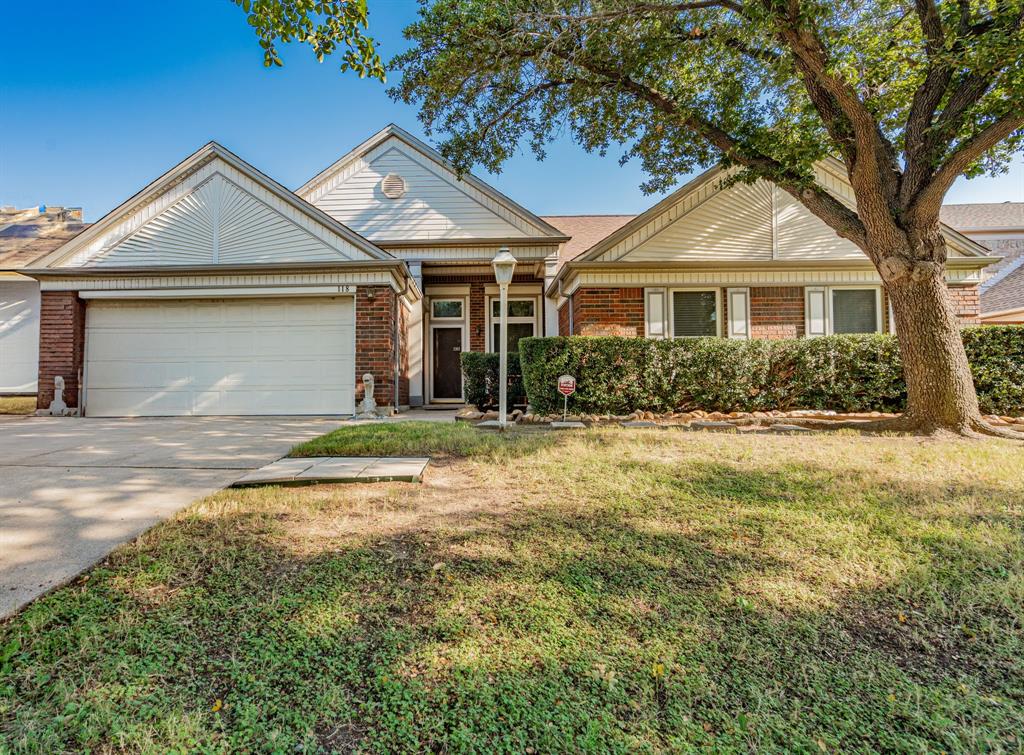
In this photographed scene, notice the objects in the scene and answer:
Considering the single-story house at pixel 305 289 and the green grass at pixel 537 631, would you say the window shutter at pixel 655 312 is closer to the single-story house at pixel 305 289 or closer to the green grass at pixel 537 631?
the single-story house at pixel 305 289

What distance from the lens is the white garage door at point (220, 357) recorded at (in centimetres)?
862

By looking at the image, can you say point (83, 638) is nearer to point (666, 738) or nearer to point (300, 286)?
point (666, 738)

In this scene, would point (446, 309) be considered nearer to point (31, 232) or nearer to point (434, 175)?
point (434, 175)

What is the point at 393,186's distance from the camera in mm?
11188

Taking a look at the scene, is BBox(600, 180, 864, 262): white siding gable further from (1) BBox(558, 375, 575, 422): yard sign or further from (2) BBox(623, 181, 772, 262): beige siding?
(1) BBox(558, 375, 575, 422): yard sign

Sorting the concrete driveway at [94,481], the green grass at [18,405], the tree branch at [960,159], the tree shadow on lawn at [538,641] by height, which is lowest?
the tree shadow on lawn at [538,641]

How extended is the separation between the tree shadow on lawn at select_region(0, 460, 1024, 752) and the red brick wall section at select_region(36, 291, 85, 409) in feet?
29.2

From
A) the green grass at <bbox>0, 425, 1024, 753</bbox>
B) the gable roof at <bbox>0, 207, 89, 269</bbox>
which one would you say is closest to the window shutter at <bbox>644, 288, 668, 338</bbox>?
the green grass at <bbox>0, 425, 1024, 753</bbox>

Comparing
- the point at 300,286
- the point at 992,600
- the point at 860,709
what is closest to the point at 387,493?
the point at 860,709

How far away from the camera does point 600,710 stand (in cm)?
132

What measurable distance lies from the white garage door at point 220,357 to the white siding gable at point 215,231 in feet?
2.73

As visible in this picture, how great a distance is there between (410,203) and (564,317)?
479 centimetres

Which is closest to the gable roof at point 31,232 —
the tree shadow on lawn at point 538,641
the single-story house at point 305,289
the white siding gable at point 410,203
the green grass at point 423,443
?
the single-story house at point 305,289

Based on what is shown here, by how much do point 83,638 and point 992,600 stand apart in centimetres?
358
